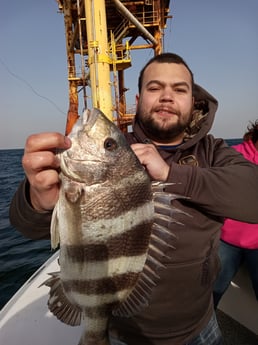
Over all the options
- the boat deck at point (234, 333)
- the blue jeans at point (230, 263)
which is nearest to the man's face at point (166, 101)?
the blue jeans at point (230, 263)

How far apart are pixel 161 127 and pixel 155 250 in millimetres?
1019

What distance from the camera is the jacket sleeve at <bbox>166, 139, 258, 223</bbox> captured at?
161 cm

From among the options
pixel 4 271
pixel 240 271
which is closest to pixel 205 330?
pixel 240 271

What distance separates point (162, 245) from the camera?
57.9 inches

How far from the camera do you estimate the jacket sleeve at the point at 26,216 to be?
5.00 feet

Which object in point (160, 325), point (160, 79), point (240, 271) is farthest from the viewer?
point (240, 271)

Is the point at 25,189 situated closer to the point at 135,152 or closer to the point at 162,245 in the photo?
the point at 135,152

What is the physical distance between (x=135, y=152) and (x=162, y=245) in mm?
527

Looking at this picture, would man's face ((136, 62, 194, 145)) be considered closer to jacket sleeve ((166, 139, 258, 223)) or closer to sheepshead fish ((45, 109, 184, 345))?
jacket sleeve ((166, 139, 258, 223))

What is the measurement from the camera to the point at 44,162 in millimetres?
1277

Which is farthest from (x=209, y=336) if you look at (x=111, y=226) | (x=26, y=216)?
(x=26, y=216)

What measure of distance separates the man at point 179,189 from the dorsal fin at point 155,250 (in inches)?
6.2

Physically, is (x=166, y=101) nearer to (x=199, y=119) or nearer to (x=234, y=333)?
(x=199, y=119)

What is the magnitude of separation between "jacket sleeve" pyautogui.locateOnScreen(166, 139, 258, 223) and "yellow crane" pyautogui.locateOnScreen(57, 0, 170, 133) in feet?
2.95
